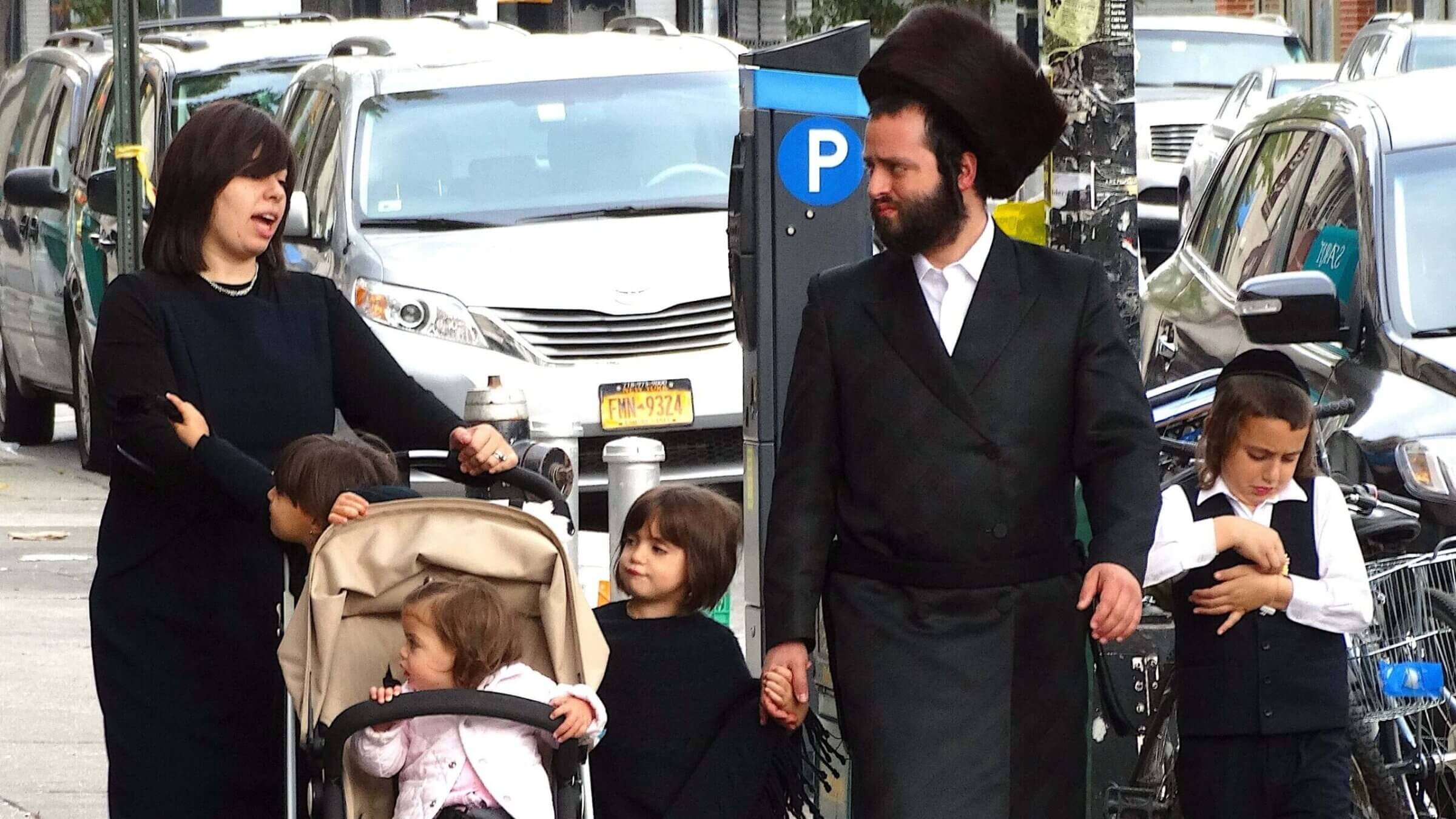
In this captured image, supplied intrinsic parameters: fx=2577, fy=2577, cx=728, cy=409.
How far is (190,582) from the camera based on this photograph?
5.13 meters

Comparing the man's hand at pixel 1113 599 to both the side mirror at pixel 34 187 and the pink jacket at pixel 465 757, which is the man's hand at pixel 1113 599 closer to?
the pink jacket at pixel 465 757

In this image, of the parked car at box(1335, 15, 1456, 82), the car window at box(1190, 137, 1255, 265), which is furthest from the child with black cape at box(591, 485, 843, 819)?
the parked car at box(1335, 15, 1456, 82)

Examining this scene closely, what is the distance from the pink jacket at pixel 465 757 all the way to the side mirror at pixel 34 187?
9521mm

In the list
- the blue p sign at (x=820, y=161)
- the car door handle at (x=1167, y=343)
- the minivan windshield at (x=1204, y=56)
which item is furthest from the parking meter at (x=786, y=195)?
the minivan windshield at (x=1204, y=56)

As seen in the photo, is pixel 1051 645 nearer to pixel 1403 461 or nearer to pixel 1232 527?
pixel 1232 527

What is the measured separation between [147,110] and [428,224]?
14.0 ft

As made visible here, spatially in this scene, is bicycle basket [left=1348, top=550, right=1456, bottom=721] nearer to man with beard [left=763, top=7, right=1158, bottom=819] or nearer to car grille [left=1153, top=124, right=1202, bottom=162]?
man with beard [left=763, top=7, right=1158, bottom=819]

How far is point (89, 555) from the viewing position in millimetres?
11875

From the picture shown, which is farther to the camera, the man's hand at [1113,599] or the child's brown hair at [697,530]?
the child's brown hair at [697,530]

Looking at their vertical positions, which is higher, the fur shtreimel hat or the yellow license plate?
the fur shtreimel hat

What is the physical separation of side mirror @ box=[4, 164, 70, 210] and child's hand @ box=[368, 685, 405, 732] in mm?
9471

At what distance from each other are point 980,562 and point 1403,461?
2.58 meters

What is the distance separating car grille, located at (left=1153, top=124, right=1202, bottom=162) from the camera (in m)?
22.1

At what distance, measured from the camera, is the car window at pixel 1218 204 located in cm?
962
